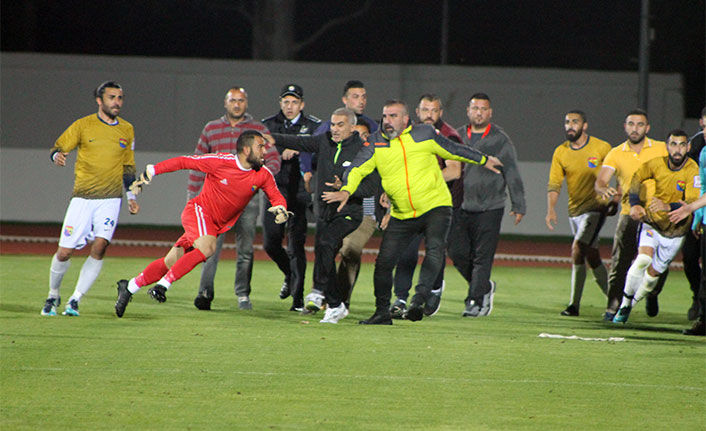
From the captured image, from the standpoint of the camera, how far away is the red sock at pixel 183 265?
28.8ft

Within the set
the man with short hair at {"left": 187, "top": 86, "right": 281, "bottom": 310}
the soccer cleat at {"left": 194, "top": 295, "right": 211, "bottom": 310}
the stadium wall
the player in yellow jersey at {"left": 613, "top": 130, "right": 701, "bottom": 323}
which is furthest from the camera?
the stadium wall

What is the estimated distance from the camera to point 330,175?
9461mm

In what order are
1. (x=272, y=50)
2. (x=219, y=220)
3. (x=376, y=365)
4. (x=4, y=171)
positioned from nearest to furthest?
1. (x=376, y=365)
2. (x=219, y=220)
3. (x=4, y=171)
4. (x=272, y=50)

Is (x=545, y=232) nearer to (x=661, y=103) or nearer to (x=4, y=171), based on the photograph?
(x=661, y=103)

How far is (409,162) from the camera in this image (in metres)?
8.80

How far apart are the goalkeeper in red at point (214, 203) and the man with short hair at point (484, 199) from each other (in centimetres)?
220

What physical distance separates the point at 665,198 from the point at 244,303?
4.26 metres

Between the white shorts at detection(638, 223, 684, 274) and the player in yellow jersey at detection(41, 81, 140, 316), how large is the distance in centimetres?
489

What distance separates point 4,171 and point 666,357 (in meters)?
18.4

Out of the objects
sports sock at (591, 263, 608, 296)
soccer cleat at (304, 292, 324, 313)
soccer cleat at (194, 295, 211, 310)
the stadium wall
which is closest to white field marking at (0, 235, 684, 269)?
the stadium wall

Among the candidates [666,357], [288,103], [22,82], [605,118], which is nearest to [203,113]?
[22,82]

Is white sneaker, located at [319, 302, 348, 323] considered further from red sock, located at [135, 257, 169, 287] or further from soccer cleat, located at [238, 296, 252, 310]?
red sock, located at [135, 257, 169, 287]

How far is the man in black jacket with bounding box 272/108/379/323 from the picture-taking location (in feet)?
30.2

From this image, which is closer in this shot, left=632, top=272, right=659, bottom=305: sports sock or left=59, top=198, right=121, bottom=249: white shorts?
left=59, top=198, right=121, bottom=249: white shorts
